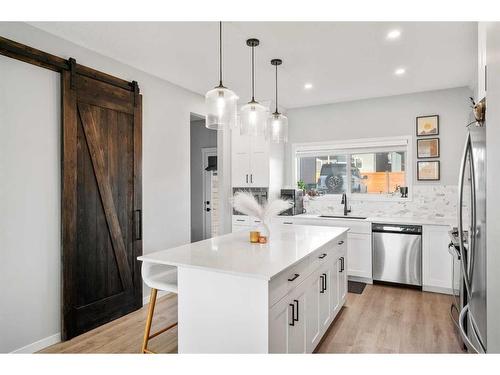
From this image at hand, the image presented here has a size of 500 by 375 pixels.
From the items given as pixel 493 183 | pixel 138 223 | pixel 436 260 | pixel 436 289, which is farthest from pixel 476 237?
pixel 138 223

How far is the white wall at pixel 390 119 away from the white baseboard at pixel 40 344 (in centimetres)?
389

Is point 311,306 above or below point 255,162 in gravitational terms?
below

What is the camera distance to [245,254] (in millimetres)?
2152

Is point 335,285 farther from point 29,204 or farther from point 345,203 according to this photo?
point 29,204

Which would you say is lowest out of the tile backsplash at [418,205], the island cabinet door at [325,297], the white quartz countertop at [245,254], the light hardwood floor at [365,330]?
the light hardwood floor at [365,330]

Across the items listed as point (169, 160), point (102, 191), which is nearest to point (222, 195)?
point (169, 160)

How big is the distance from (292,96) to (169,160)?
2047 mm

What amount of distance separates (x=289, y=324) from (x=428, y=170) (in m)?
3.51

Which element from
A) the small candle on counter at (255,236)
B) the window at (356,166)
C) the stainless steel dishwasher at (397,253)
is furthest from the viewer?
the window at (356,166)

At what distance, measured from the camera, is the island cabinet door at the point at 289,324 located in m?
1.72

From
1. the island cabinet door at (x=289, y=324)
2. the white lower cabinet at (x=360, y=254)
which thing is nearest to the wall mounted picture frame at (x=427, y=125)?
the white lower cabinet at (x=360, y=254)

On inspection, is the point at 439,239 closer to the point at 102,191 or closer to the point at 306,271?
the point at 306,271

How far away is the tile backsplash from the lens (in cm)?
429

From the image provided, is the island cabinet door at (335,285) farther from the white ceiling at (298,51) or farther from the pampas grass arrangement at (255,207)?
the white ceiling at (298,51)
